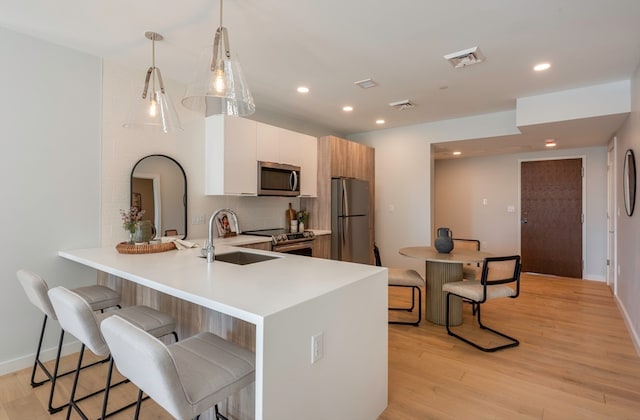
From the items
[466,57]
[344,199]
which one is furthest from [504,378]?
[344,199]

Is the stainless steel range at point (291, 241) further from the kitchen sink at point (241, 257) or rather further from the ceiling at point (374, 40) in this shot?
the ceiling at point (374, 40)

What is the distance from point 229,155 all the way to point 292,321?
2562 mm

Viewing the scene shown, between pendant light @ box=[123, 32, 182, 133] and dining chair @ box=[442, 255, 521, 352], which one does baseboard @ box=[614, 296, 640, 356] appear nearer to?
dining chair @ box=[442, 255, 521, 352]

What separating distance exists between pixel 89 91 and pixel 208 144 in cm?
112

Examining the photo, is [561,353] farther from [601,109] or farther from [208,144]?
[208,144]

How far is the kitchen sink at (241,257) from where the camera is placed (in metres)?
2.47

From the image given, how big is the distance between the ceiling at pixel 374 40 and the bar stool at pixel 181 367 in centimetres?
195

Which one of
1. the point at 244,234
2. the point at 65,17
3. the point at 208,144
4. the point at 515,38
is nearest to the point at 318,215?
the point at 244,234

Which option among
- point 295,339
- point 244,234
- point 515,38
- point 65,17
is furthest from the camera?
point 244,234

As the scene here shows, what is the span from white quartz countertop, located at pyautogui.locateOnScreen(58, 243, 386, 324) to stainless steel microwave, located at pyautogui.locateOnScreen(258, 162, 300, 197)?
5.18 feet

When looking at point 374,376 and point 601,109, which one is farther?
point 601,109

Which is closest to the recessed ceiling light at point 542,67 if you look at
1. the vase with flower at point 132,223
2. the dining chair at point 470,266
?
the dining chair at point 470,266

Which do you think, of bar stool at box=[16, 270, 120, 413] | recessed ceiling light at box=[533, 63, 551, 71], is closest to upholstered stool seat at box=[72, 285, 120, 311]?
bar stool at box=[16, 270, 120, 413]

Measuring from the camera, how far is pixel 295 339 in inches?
50.6
